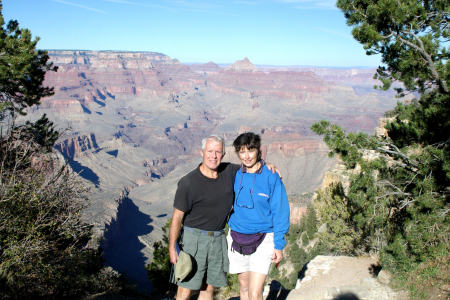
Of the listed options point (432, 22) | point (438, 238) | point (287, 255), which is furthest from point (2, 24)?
point (287, 255)

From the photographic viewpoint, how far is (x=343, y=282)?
830 cm

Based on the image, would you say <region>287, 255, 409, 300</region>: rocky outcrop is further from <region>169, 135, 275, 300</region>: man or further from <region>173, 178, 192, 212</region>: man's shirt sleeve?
<region>173, 178, 192, 212</region>: man's shirt sleeve

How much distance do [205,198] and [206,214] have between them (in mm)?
222

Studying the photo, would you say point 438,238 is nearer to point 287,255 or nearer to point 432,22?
point 432,22

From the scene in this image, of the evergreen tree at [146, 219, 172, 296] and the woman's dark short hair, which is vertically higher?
the woman's dark short hair

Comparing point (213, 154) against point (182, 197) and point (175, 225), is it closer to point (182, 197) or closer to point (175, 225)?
point (182, 197)

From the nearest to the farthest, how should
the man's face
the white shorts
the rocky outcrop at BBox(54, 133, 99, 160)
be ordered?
the man's face
the white shorts
the rocky outcrop at BBox(54, 133, 99, 160)

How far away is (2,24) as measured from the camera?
10.5 meters

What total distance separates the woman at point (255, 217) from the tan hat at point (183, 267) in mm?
618

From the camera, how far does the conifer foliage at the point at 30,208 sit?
6.91m

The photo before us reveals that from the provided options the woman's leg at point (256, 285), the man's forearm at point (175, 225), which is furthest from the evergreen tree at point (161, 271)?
the man's forearm at point (175, 225)

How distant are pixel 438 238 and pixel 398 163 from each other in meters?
1.98

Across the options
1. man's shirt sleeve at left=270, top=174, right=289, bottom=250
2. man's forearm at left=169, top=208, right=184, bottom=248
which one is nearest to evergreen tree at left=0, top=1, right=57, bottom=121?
man's forearm at left=169, top=208, right=184, bottom=248

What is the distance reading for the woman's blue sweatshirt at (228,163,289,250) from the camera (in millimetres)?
4137
